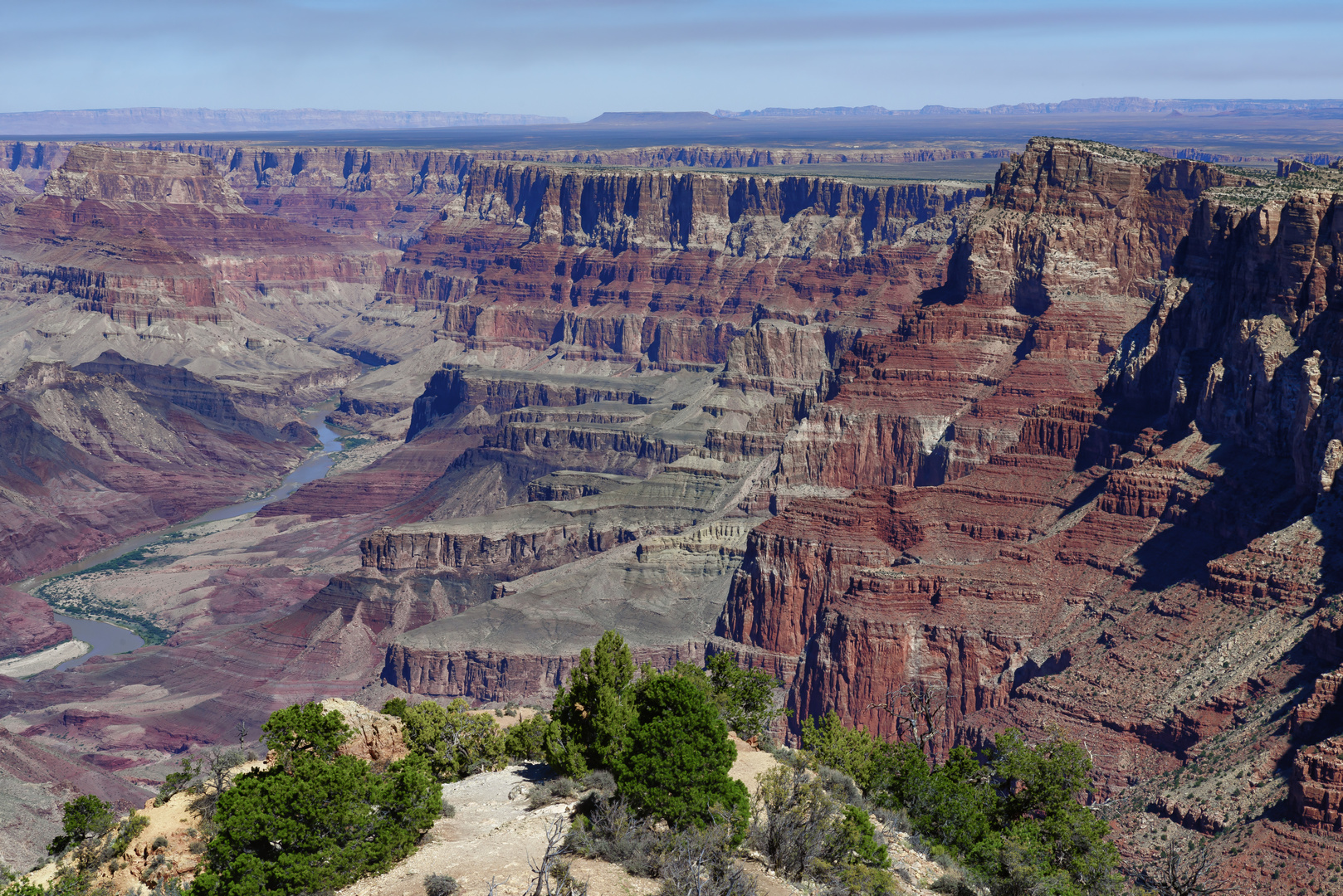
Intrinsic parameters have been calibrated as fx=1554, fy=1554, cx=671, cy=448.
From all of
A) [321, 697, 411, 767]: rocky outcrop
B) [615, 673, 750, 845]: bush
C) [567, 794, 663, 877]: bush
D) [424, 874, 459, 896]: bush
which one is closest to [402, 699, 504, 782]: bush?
[321, 697, 411, 767]: rocky outcrop

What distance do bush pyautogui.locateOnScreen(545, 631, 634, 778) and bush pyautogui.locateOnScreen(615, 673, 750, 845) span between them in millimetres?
1432

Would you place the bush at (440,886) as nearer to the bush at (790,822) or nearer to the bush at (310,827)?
the bush at (310,827)

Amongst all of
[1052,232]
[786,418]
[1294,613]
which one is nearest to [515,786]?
[1294,613]

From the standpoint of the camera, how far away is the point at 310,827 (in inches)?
1842

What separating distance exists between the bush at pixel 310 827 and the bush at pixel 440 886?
257 cm

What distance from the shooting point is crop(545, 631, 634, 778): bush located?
54.3 metres

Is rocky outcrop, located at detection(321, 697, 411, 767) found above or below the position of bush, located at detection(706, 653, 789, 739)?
above

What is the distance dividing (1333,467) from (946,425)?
6938cm

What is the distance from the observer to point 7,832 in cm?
9431

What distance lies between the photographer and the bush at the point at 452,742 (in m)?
62.3

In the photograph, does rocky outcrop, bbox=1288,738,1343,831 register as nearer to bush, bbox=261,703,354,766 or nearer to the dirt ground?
the dirt ground

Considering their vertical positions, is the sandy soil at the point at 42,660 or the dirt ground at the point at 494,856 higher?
the dirt ground at the point at 494,856

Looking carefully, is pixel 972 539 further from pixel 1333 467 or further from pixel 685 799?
pixel 685 799

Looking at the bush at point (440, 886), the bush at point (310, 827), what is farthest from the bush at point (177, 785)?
the bush at point (440, 886)
